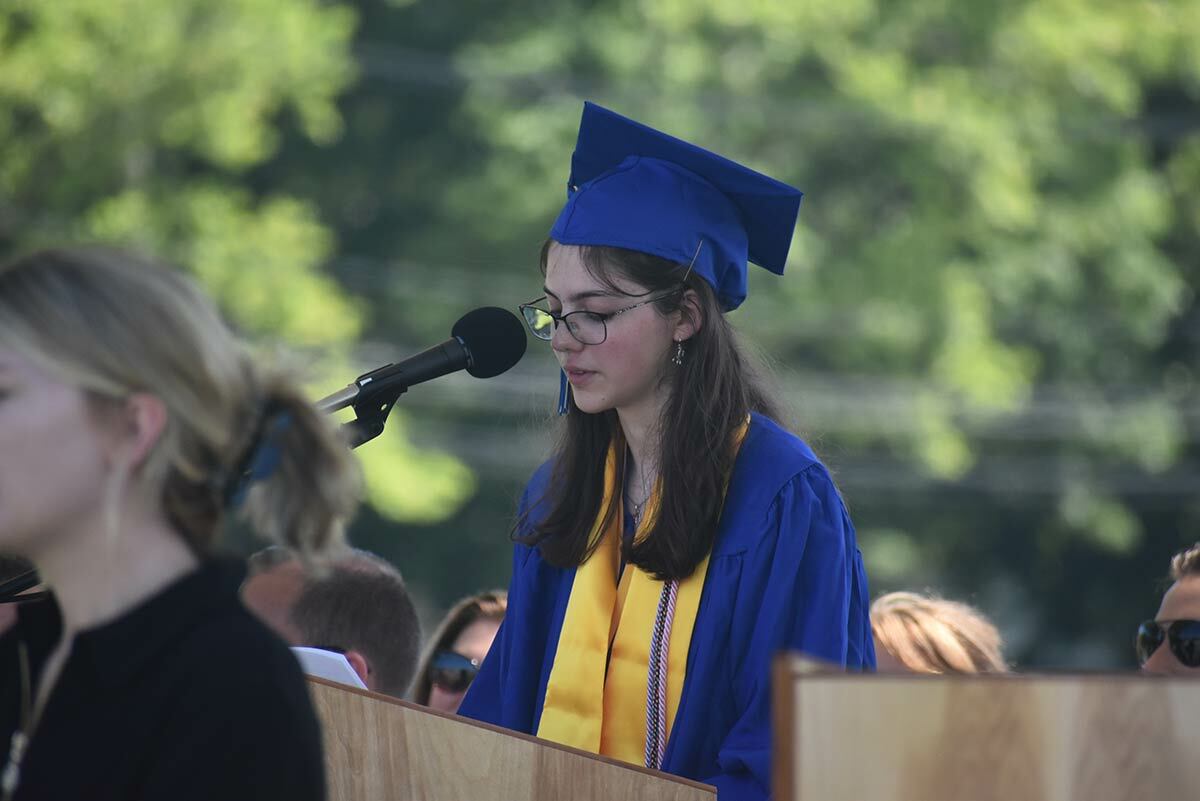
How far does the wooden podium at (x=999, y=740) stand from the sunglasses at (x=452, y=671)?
8.25 ft

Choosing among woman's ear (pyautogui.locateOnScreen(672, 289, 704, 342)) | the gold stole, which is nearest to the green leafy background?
woman's ear (pyautogui.locateOnScreen(672, 289, 704, 342))

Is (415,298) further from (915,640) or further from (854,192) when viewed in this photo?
(915,640)

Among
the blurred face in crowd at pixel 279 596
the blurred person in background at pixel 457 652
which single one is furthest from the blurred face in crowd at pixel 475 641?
the blurred face in crowd at pixel 279 596

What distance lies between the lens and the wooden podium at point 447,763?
2.44 meters

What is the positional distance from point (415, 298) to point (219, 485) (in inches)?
566

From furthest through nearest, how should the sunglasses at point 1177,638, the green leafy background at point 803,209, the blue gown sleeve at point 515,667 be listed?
the green leafy background at point 803,209 → the sunglasses at point 1177,638 → the blue gown sleeve at point 515,667

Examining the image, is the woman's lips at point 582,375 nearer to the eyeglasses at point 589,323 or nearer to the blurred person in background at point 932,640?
the eyeglasses at point 589,323

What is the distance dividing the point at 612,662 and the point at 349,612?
3.07 feet

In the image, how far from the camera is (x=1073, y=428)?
17641 millimetres

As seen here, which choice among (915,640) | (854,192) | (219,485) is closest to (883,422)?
(854,192)

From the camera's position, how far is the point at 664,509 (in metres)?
3.17

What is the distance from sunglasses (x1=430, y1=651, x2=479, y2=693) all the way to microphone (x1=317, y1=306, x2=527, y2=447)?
4.39ft

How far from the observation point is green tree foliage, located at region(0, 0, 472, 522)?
13328 millimetres

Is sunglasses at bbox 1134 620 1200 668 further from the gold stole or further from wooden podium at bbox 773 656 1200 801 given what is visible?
wooden podium at bbox 773 656 1200 801
